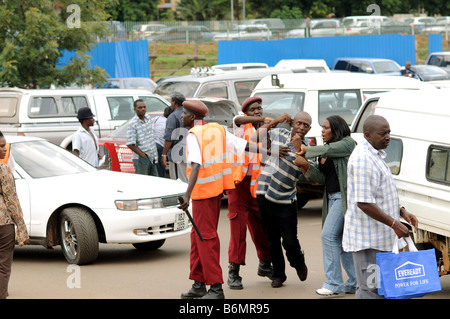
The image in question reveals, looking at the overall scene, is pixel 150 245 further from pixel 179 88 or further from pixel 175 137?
pixel 179 88

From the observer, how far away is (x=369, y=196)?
552cm

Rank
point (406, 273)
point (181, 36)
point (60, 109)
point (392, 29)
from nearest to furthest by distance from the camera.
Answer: point (406, 273)
point (60, 109)
point (392, 29)
point (181, 36)

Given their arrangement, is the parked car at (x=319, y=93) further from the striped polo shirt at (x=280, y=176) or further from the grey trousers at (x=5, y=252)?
the grey trousers at (x=5, y=252)

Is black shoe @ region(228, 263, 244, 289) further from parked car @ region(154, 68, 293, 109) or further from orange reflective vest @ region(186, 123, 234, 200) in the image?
parked car @ region(154, 68, 293, 109)

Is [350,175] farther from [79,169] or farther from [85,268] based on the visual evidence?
[79,169]

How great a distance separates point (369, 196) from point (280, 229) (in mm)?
2023

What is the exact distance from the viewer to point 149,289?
7.79 metres

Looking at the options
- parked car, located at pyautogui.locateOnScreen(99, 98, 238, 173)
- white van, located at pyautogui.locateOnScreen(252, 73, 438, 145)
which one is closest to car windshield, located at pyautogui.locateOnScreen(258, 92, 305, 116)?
white van, located at pyautogui.locateOnScreen(252, 73, 438, 145)

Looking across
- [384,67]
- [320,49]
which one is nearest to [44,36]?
[384,67]

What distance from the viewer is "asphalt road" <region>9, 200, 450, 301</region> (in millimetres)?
7566

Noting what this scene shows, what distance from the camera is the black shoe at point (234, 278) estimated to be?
25.2 feet
